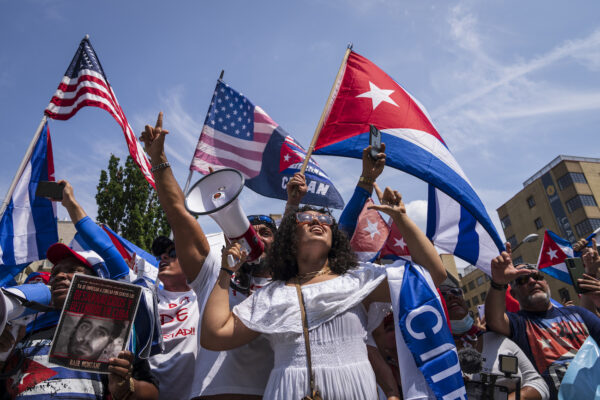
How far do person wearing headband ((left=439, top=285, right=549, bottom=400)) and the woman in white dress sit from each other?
0.90 m

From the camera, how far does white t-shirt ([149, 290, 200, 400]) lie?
2740 mm

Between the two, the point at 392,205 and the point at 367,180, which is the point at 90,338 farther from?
the point at 367,180

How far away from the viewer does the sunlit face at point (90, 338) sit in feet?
6.47

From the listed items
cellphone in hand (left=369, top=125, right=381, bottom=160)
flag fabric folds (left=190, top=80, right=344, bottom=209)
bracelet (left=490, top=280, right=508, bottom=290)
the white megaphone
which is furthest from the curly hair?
flag fabric folds (left=190, top=80, right=344, bottom=209)

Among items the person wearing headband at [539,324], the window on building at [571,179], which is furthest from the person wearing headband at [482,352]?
the window on building at [571,179]

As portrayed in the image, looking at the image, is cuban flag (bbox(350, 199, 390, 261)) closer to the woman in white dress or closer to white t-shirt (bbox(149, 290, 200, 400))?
the woman in white dress

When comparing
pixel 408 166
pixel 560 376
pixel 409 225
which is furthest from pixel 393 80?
pixel 560 376

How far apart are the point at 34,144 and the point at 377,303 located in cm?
437

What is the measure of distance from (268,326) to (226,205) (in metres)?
0.71

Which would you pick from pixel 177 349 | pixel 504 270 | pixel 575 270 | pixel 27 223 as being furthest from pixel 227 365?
pixel 27 223

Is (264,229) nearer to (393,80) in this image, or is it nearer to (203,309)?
(203,309)

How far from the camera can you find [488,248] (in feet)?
15.9

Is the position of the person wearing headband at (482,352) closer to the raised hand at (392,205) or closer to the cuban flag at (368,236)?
the cuban flag at (368,236)

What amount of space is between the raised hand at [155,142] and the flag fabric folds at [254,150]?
3658 millimetres
